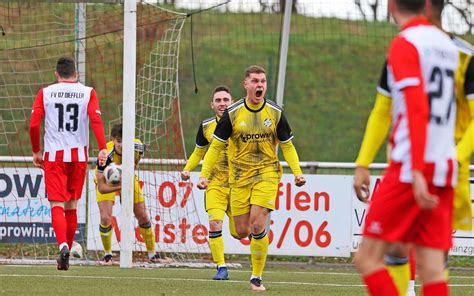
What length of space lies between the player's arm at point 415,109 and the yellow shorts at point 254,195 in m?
5.10

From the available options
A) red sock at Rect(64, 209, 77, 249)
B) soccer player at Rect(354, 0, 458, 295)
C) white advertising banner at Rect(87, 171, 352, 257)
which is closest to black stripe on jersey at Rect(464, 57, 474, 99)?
soccer player at Rect(354, 0, 458, 295)

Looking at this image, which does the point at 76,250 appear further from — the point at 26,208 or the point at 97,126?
the point at 97,126

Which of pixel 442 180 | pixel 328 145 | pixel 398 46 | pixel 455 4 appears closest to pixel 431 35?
pixel 398 46

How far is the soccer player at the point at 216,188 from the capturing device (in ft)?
37.5

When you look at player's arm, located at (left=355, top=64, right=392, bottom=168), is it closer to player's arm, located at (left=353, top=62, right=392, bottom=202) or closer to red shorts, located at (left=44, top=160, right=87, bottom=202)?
player's arm, located at (left=353, top=62, right=392, bottom=202)

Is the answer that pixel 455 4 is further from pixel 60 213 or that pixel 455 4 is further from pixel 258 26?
pixel 258 26

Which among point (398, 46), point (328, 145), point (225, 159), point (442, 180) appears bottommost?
point (328, 145)

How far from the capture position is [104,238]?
1409cm

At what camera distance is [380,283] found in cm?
549

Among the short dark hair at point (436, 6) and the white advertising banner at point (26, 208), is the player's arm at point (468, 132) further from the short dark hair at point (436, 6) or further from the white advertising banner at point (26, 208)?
the white advertising banner at point (26, 208)

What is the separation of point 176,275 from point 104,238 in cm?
247

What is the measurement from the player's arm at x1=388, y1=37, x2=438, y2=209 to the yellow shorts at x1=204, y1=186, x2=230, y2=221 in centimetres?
643

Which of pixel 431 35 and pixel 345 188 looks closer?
pixel 431 35

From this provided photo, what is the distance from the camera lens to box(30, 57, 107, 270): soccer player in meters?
11.2
